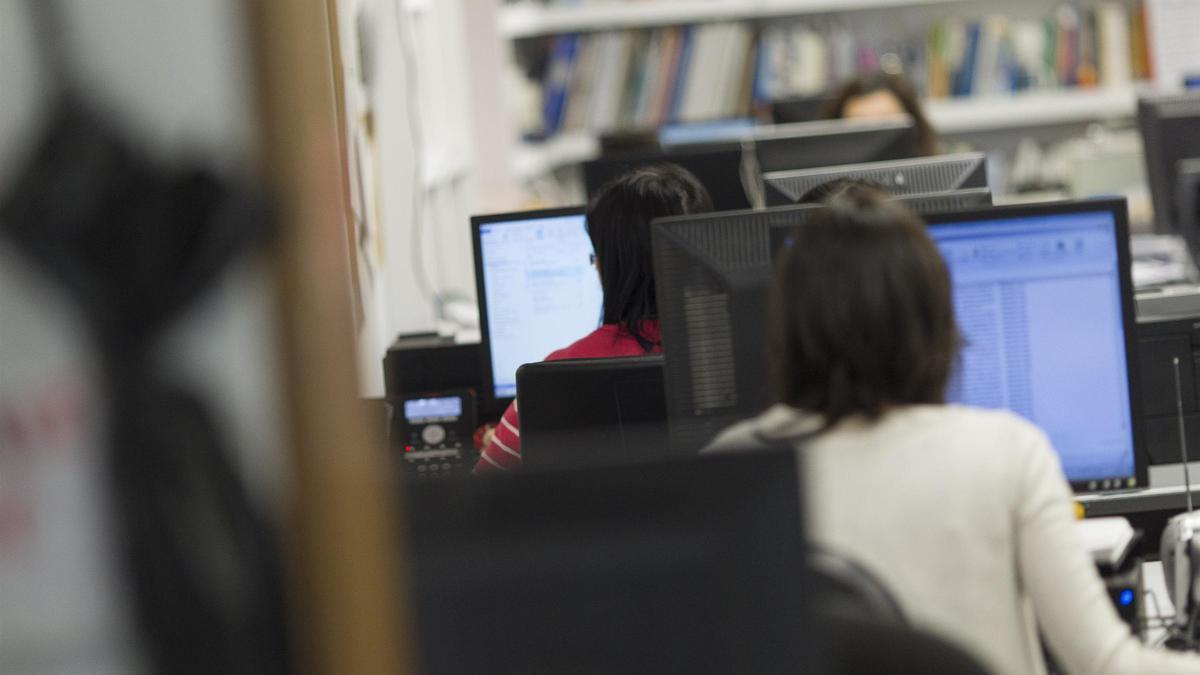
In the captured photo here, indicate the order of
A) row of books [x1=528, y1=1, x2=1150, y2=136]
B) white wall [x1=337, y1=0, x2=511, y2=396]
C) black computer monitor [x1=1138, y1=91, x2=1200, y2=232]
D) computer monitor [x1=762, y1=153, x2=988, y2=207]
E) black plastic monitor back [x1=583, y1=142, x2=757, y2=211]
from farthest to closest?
row of books [x1=528, y1=1, x2=1150, y2=136]
black computer monitor [x1=1138, y1=91, x2=1200, y2=232]
white wall [x1=337, y1=0, x2=511, y2=396]
black plastic monitor back [x1=583, y1=142, x2=757, y2=211]
computer monitor [x1=762, y1=153, x2=988, y2=207]

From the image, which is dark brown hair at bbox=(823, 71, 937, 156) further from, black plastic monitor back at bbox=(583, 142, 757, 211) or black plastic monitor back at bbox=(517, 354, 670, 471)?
black plastic monitor back at bbox=(517, 354, 670, 471)

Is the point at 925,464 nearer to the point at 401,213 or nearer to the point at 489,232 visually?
the point at 489,232

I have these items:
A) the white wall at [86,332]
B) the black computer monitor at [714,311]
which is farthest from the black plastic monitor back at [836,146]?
the white wall at [86,332]

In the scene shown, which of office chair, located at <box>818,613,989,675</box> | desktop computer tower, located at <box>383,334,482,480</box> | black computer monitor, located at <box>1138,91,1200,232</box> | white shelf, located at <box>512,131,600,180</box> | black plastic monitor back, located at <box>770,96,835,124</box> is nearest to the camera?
office chair, located at <box>818,613,989,675</box>

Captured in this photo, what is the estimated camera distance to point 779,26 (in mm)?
5914

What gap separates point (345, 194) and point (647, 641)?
0.87ft

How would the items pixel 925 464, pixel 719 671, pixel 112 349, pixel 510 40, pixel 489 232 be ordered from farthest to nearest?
pixel 510 40, pixel 489 232, pixel 925 464, pixel 719 671, pixel 112 349

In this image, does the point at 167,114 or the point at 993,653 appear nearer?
the point at 167,114

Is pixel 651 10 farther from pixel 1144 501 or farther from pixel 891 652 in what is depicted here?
pixel 891 652

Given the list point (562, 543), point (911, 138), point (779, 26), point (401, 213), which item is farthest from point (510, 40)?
point (562, 543)

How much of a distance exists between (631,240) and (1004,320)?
672mm

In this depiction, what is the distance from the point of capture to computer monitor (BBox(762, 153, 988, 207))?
2539 mm

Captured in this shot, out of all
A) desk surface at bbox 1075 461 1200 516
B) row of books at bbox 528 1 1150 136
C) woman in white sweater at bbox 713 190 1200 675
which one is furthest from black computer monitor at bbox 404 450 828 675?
row of books at bbox 528 1 1150 136

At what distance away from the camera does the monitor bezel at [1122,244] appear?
1.78 metres
